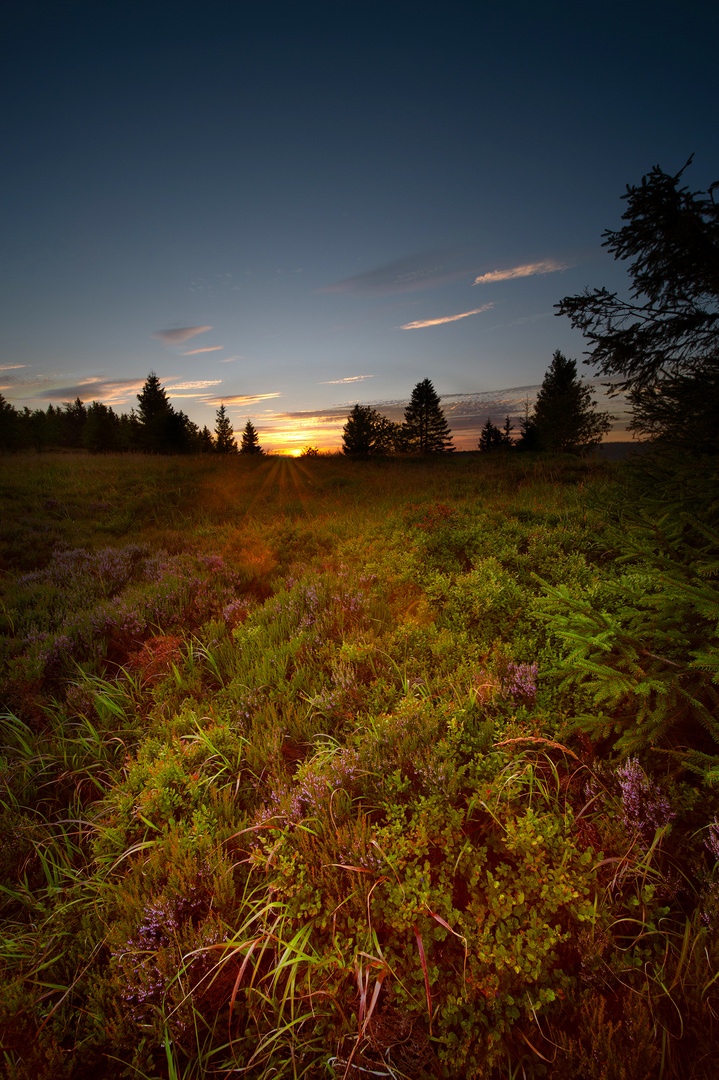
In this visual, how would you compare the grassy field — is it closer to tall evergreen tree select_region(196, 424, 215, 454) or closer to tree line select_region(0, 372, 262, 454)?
tree line select_region(0, 372, 262, 454)

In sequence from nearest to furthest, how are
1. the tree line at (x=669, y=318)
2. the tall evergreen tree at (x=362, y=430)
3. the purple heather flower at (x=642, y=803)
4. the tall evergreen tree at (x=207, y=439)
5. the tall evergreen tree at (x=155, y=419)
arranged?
the purple heather flower at (x=642, y=803) → the tree line at (x=669, y=318) → the tall evergreen tree at (x=155, y=419) → the tall evergreen tree at (x=362, y=430) → the tall evergreen tree at (x=207, y=439)

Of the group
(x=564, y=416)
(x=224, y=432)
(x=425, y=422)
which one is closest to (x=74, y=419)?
(x=224, y=432)

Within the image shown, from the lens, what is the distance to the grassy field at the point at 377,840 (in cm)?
173

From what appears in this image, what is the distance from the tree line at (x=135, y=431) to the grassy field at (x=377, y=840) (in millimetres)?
28628

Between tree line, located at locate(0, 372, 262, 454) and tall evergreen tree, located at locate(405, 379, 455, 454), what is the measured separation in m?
32.0

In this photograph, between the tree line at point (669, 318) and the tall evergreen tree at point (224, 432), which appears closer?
the tree line at point (669, 318)

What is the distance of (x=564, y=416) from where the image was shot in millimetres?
50062

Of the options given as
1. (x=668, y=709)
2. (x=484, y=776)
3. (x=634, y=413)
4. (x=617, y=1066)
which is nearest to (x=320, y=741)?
(x=484, y=776)

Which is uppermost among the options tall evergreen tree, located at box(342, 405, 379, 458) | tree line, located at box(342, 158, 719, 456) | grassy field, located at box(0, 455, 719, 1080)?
tall evergreen tree, located at box(342, 405, 379, 458)

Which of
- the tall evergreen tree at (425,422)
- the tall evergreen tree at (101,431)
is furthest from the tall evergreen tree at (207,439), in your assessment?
the tall evergreen tree at (425,422)

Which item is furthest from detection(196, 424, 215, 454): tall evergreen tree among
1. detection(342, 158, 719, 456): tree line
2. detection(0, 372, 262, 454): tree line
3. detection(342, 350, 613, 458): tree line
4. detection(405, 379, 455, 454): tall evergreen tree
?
detection(342, 158, 719, 456): tree line

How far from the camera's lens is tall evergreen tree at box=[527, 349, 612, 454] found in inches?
1965

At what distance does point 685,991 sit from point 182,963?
7.68ft

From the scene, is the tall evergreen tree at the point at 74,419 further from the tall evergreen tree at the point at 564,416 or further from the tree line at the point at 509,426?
the tall evergreen tree at the point at 564,416
